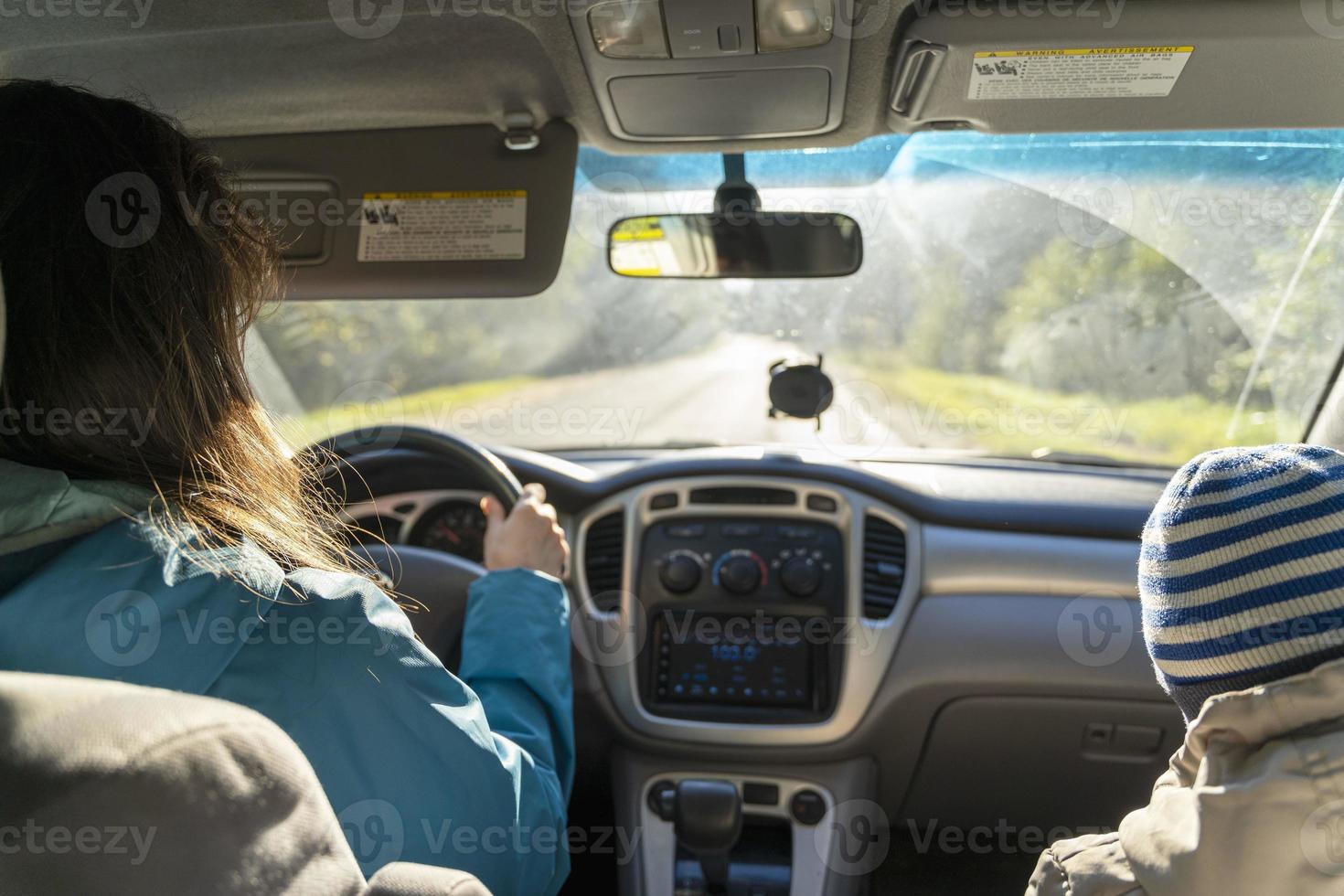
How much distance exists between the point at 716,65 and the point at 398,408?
386 centimetres

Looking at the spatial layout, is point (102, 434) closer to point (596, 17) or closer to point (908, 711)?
point (596, 17)

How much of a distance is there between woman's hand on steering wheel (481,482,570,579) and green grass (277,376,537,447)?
1.57 feet

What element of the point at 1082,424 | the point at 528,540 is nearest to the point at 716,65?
the point at 528,540

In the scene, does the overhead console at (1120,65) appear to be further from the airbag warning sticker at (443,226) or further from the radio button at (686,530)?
the radio button at (686,530)

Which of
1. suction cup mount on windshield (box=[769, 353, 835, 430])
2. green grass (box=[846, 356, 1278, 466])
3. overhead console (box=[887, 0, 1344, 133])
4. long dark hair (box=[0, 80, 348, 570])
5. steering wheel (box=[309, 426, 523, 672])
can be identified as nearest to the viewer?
long dark hair (box=[0, 80, 348, 570])

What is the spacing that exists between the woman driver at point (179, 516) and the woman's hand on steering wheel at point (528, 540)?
2.18 ft

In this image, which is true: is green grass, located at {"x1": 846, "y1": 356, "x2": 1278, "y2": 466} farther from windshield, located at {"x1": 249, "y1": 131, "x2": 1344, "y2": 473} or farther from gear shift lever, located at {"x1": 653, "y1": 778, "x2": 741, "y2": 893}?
gear shift lever, located at {"x1": 653, "y1": 778, "x2": 741, "y2": 893}

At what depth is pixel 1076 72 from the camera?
6.89 feet

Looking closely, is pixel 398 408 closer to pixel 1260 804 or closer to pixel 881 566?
pixel 881 566

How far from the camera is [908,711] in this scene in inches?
113

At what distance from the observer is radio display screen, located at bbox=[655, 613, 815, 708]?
290 centimetres

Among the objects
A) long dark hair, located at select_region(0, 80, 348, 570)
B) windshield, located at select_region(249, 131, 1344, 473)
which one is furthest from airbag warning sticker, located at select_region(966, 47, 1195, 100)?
long dark hair, located at select_region(0, 80, 348, 570)

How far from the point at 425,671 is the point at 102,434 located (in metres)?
0.51

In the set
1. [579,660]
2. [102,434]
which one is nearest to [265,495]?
[102,434]
